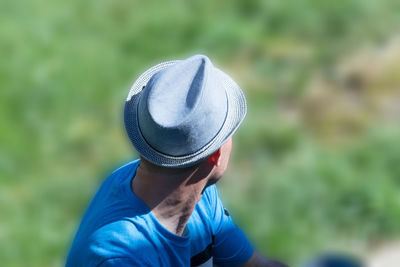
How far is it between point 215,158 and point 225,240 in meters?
0.47

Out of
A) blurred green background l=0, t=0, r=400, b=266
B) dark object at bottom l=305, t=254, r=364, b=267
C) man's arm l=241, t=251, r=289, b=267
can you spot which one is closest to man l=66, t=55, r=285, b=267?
man's arm l=241, t=251, r=289, b=267

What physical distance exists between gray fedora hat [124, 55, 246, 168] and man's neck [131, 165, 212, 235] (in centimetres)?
8

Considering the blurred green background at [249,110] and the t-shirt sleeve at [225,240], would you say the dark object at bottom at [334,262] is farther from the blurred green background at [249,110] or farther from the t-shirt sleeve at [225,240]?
the t-shirt sleeve at [225,240]

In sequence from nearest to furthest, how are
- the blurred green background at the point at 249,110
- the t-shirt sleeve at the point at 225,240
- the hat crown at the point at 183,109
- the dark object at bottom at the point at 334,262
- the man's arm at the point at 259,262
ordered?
the hat crown at the point at 183,109
the t-shirt sleeve at the point at 225,240
the man's arm at the point at 259,262
the dark object at bottom at the point at 334,262
the blurred green background at the point at 249,110

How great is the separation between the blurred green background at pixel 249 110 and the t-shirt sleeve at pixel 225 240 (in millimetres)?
1823

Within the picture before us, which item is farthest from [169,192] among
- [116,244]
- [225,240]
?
[225,240]

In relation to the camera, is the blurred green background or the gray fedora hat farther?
the blurred green background

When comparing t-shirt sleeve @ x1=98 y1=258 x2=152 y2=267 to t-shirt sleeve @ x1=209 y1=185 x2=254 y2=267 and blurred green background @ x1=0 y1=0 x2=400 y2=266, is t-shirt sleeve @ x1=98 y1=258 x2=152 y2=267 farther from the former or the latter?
blurred green background @ x1=0 y1=0 x2=400 y2=266

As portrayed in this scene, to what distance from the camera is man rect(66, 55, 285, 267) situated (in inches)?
72.4

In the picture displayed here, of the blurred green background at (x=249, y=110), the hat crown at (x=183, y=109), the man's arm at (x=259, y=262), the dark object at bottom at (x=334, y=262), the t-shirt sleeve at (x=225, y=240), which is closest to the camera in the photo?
the hat crown at (x=183, y=109)

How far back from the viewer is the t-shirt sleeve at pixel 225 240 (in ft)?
7.39

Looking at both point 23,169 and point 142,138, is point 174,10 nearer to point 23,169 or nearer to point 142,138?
point 23,169

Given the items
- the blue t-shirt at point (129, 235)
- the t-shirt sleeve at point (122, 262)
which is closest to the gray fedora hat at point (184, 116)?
the blue t-shirt at point (129, 235)

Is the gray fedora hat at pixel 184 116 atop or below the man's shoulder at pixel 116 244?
atop
